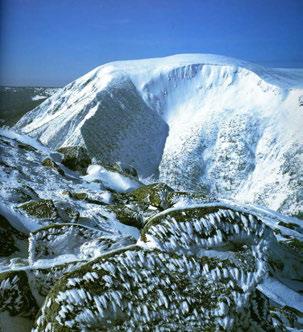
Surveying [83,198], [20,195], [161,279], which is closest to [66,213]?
[20,195]

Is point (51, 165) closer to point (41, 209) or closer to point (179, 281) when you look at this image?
point (41, 209)

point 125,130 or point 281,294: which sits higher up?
point 281,294

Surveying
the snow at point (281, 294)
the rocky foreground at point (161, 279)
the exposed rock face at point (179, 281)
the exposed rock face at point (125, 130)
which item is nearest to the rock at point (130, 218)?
the rocky foreground at point (161, 279)

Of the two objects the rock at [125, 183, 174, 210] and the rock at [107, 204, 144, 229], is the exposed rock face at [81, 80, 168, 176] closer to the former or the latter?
the rock at [125, 183, 174, 210]

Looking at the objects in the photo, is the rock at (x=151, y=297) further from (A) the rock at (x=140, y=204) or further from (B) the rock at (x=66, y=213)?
(A) the rock at (x=140, y=204)

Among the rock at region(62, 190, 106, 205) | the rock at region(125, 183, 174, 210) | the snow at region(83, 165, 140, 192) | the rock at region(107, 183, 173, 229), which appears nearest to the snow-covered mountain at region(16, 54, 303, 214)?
the snow at region(83, 165, 140, 192)
